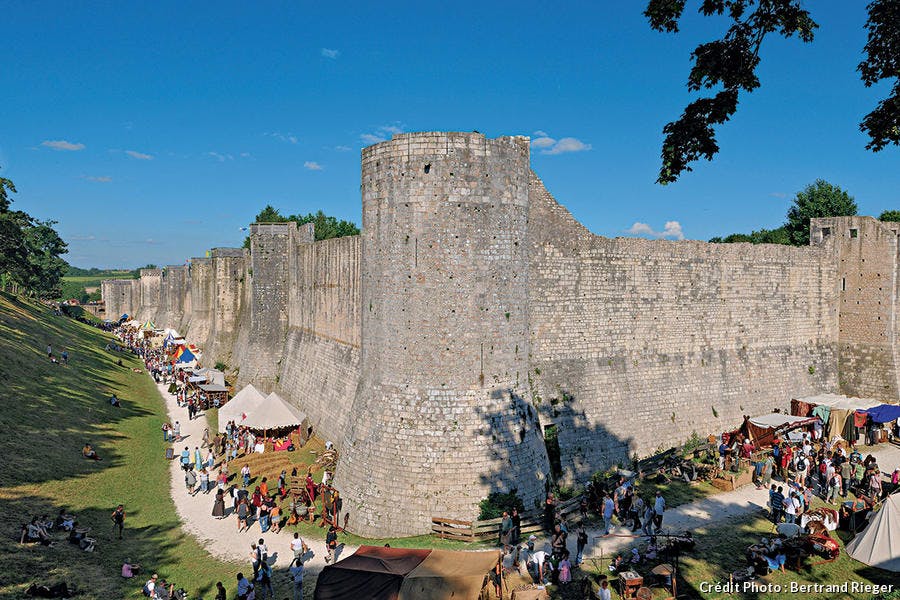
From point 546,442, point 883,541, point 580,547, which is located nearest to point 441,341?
point 546,442

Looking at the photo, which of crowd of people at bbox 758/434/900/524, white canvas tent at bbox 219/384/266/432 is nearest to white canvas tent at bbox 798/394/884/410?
crowd of people at bbox 758/434/900/524

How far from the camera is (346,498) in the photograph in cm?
1523

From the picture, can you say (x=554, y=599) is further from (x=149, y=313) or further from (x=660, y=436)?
(x=149, y=313)

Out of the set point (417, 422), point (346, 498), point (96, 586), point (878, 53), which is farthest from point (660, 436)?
point (96, 586)

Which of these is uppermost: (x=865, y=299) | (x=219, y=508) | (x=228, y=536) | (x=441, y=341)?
(x=865, y=299)

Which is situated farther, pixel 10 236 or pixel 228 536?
pixel 10 236

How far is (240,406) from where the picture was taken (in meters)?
26.1

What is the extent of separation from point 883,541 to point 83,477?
24.1 meters

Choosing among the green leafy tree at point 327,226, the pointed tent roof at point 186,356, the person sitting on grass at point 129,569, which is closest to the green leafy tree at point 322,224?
the green leafy tree at point 327,226

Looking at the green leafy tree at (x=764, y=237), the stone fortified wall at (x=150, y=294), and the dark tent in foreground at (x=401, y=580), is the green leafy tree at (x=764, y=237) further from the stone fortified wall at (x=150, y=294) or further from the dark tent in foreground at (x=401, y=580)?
the stone fortified wall at (x=150, y=294)

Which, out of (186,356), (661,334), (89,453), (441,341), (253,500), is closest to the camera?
(441,341)

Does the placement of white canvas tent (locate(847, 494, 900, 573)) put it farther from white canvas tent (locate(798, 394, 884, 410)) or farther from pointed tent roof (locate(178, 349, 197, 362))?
pointed tent roof (locate(178, 349, 197, 362))

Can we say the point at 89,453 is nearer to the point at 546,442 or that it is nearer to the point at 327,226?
the point at 546,442

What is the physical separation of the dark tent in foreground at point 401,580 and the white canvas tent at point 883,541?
8818 mm
